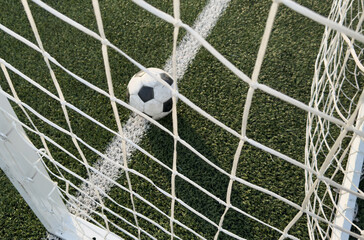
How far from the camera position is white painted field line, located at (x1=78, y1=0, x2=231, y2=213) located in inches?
83.5

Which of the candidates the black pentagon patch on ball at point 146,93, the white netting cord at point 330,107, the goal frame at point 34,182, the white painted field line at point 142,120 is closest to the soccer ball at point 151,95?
the black pentagon patch on ball at point 146,93

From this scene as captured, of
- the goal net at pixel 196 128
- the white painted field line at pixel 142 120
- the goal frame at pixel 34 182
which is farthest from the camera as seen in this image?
the white painted field line at pixel 142 120

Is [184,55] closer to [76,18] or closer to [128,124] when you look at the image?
[128,124]

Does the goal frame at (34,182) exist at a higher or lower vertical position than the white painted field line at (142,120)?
lower

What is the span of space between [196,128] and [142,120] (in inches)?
12.5

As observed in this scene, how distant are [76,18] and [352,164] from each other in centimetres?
196

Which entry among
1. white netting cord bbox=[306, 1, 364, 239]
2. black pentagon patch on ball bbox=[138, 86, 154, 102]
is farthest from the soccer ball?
white netting cord bbox=[306, 1, 364, 239]

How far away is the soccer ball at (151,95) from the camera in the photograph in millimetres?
2197

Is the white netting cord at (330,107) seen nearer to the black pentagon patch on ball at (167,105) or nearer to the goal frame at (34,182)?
the black pentagon patch on ball at (167,105)

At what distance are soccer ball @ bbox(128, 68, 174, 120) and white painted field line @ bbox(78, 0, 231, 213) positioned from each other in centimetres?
11

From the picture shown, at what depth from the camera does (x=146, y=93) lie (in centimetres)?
221

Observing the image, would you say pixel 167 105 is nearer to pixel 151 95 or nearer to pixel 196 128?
pixel 151 95

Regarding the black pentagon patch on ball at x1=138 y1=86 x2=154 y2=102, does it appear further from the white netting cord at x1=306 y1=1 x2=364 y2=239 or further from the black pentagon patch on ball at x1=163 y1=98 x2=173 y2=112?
the white netting cord at x1=306 y1=1 x2=364 y2=239

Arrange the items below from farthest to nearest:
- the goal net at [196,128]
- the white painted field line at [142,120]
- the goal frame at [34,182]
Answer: the white painted field line at [142,120] → the goal net at [196,128] → the goal frame at [34,182]
